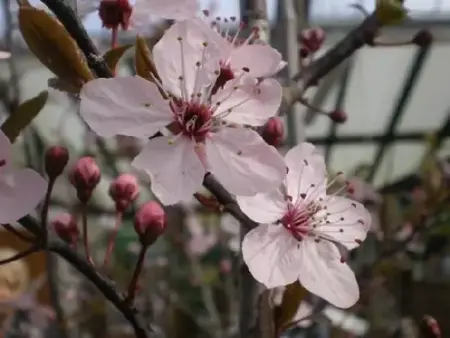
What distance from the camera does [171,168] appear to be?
408mm

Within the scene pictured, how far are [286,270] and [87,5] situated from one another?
22 cm

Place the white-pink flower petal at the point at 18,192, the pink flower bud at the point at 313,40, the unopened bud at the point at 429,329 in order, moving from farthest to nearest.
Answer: the pink flower bud at the point at 313,40 < the unopened bud at the point at 429,329 < the white-pink flower petal at the point at 18,192

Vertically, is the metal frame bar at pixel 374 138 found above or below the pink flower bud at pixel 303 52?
below

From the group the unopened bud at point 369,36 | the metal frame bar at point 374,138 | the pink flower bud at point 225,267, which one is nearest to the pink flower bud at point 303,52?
the unopened bud at point 369,36

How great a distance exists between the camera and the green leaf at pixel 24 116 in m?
0.42

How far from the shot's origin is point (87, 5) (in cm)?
49

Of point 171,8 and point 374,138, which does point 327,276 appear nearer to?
point 171,8

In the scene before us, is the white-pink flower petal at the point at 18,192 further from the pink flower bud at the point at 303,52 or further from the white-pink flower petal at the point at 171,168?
the pink flower bud at the point at 303,52

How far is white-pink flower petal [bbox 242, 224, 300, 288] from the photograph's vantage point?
0.44m

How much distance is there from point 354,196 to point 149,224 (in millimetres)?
377

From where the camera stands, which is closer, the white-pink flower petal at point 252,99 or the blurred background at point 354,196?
the white-pink flower petal at point 252,99

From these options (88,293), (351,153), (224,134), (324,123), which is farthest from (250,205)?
(351,153)

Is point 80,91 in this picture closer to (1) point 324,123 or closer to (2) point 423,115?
(1) point 324,123

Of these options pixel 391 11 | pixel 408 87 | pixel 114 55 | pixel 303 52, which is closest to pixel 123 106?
pixel 114 55
